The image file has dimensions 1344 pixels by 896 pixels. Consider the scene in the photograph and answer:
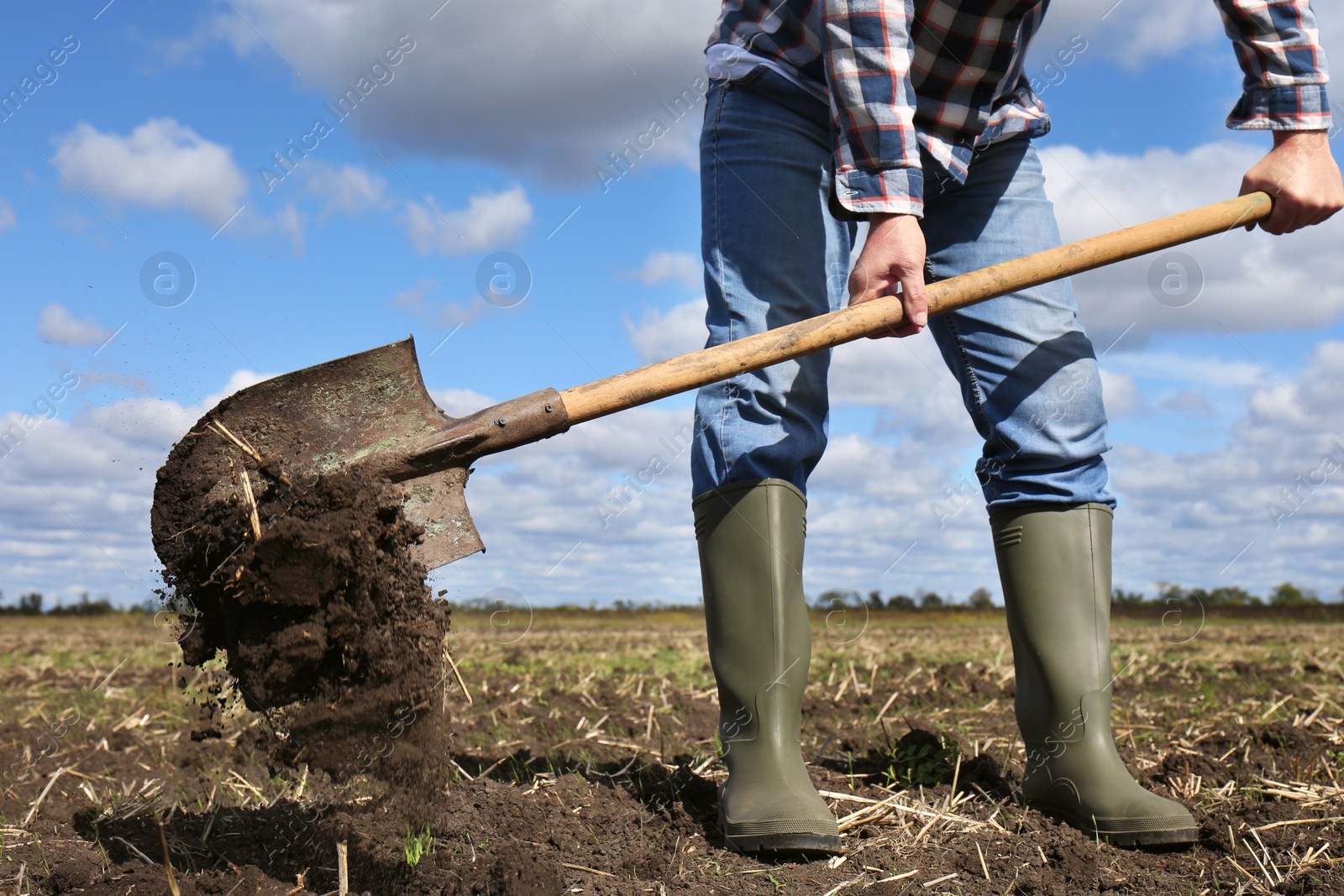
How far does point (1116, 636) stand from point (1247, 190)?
25.0 ft

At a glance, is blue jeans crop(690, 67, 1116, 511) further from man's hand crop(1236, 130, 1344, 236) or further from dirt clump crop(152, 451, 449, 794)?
dirt clump crop(152, 451, 449, 794)

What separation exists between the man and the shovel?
0.37 ft

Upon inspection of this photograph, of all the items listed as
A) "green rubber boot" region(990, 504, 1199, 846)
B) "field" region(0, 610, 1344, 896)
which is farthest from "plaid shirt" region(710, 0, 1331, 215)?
"field" region(0, 610, 1344, 896)

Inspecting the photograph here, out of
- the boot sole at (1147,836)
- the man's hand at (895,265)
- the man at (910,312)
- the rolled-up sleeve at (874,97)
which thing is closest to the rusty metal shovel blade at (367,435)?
the man at (910,312)

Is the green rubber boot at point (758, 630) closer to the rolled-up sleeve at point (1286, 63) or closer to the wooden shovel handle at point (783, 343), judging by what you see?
the wooden shovel handle at point (783, 343)

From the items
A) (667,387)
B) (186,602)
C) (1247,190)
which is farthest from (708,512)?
(1247,190)

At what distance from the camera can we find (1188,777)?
278 cm

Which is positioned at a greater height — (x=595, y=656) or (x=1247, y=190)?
(x=1247, y=190)

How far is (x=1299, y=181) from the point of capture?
8.79ft

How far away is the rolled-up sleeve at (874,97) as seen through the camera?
7.14 feet

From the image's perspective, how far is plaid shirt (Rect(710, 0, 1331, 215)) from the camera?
7.20 ft

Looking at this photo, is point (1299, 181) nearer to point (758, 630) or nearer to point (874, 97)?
point (874, 97)

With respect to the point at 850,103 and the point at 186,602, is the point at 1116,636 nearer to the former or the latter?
the point at 850,103

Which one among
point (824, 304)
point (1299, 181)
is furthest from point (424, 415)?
point (1299, 181)
